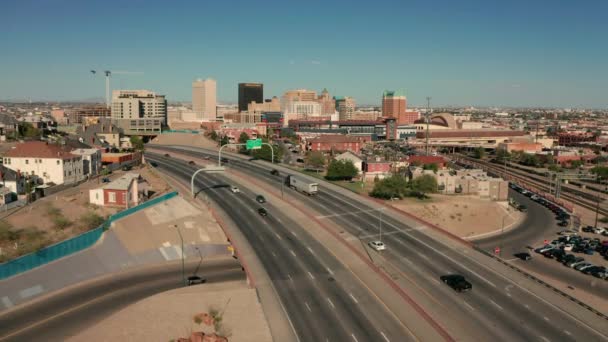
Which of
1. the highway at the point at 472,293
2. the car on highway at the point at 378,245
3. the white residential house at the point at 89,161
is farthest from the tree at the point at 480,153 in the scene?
the white residential house at the point at 89,161

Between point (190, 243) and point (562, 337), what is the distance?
37.3m

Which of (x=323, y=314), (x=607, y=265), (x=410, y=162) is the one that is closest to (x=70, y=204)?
(x=323, y=314)

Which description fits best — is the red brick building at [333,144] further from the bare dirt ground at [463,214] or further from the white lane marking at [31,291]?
the white lane marking at [31,291]

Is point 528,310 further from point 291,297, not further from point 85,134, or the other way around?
point 85,134

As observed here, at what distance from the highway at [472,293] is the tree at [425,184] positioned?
71.6ft

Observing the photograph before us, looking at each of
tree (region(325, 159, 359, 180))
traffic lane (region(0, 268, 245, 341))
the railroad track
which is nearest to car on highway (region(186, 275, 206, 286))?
traffic lane (region(0, 268, 245, 341))

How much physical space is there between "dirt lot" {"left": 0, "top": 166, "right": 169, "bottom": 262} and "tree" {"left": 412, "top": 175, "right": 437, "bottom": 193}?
171 feet

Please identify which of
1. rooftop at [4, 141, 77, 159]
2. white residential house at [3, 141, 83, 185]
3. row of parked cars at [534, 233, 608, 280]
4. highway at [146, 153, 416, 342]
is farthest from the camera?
rooftop at [4, 141, 77, 159]

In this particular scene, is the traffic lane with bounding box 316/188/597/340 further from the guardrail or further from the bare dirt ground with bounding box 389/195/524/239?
the guardrail

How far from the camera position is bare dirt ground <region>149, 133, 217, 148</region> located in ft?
528

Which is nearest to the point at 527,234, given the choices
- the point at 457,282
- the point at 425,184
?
the point at 425,184

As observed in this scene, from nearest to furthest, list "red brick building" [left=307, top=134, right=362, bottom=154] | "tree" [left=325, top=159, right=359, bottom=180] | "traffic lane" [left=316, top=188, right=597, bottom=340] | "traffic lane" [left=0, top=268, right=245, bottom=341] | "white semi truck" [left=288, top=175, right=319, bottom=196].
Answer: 1. "traffic lane" [left=0, top=268, right=245, bottom=341]
2. "traffic lane" [left=316, top=188, right=597, bottom=340]
3. "white semi truck" [left=288, top=175, right=319, bottom=196]
4. "tree" [left=325, top=159, right=359, bottom=180]
5. "red brick building" [left=307, top=134, right=362, bottom=154]

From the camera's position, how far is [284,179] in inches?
3497

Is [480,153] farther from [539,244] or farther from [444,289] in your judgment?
[444,289]
